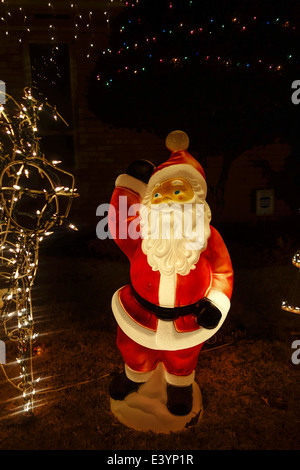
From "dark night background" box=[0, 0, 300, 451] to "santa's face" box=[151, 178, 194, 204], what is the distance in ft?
4.96

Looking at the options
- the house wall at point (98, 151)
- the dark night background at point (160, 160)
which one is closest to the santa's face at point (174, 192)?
the dark night background at point (160, 160)

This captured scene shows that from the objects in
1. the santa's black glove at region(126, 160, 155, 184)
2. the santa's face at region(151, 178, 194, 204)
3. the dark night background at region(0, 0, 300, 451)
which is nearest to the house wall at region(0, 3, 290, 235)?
the dark night background at region(0, 0, 300, 451)

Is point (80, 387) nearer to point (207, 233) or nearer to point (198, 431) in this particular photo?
point (198, 431)

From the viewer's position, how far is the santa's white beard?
2271mm

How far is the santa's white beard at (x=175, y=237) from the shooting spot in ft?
7.45

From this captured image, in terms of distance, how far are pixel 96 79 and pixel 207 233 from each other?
3.70m

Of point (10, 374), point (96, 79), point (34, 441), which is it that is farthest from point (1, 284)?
point (96, 79)

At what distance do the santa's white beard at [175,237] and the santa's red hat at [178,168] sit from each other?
0.52ft

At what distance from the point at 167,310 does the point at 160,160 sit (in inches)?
220

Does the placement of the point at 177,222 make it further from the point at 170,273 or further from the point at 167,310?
the point at 167,310

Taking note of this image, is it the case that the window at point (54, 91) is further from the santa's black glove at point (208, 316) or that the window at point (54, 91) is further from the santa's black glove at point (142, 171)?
the santa's black glove at point (208, 316)

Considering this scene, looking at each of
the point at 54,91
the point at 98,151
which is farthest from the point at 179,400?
the point at 54,91

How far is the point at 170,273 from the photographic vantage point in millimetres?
2279

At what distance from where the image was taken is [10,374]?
3.20m
